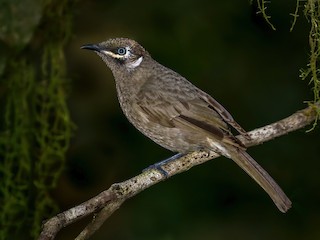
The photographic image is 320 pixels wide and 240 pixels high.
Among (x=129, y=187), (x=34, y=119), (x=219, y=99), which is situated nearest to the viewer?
(x=129, y=187)

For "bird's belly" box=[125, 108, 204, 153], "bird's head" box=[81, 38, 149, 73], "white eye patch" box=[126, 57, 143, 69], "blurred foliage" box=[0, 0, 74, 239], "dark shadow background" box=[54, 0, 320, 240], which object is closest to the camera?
"bird's belly" box=[125, 108, 204, 153]

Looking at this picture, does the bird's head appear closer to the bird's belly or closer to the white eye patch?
the white eye patch

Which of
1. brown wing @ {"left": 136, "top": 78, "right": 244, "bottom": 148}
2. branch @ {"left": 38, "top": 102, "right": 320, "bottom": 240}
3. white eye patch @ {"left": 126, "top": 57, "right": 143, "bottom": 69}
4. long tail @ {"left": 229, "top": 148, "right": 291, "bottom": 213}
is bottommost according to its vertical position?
long tail @ {"left": 229, "top": 148, "right": 291, "bottom": 213}

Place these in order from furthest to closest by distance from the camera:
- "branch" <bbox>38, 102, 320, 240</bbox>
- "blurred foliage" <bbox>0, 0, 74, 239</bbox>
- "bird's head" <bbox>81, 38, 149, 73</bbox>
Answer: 1. "blurred foliage" <bbox>0, 0, 74, 239</bbox>
2. "bird's head" <bbox>81, 38, 149, 73</bbox>
3. "branch" <bbox>38, 102, 320, 240</bbox>

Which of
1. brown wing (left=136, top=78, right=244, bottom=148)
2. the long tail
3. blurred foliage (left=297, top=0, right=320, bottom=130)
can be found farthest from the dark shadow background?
the long tail

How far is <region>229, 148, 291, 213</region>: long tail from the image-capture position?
497 cm

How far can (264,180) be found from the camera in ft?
16.5

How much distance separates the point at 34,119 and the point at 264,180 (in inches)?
83.8

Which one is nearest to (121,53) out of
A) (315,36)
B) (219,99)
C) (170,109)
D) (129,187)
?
(170,109)

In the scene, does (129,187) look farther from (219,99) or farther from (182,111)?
(219,99)

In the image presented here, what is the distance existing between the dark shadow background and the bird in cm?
122

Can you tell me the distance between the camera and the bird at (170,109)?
202 inches

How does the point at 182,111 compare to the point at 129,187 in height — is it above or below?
above

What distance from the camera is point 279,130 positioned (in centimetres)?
522
